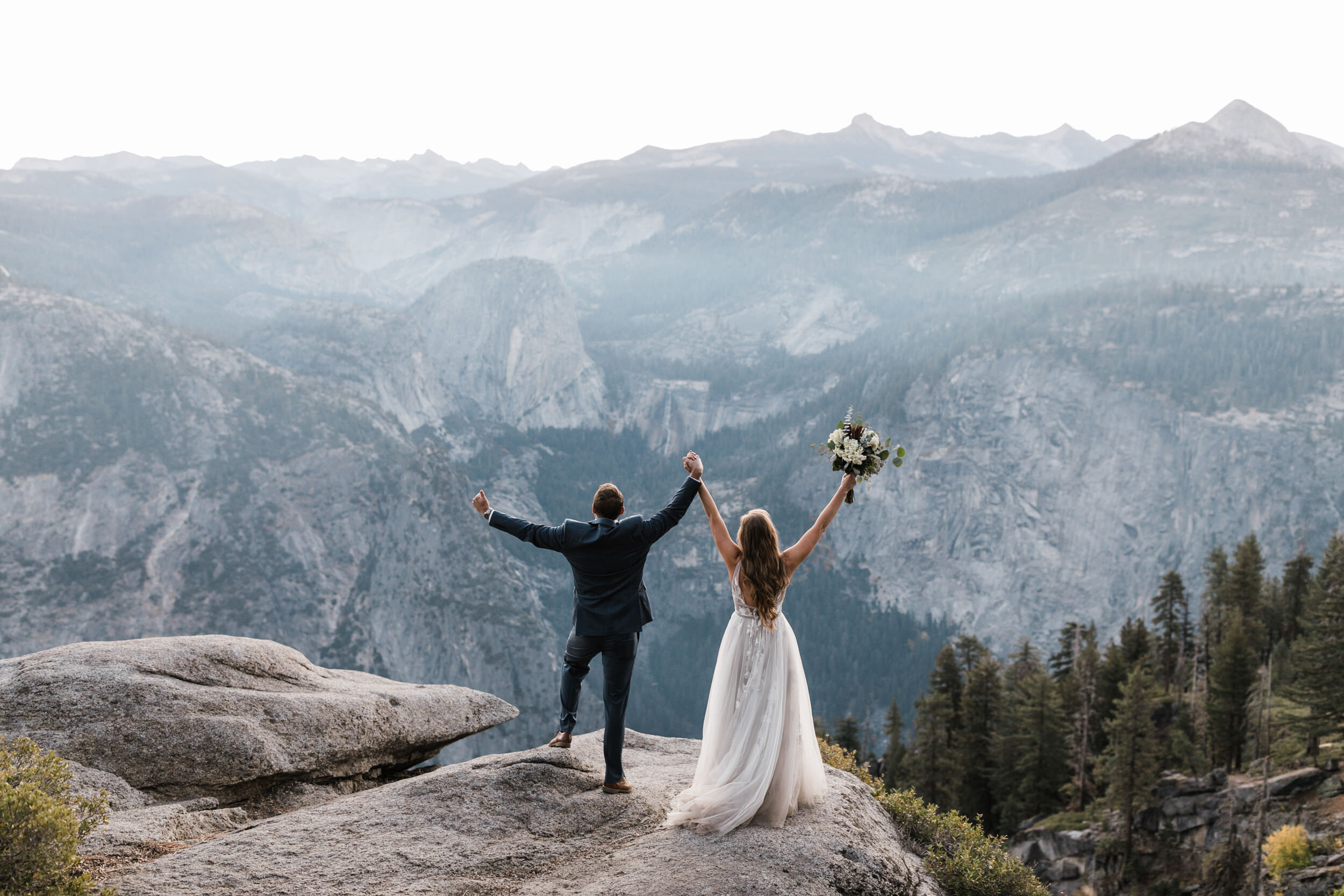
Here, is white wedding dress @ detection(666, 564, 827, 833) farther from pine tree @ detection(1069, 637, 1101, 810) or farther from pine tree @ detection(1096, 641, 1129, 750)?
pine tree @ detection(1096, 641, 1129, 750)

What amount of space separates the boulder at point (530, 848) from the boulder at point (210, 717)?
2525mm

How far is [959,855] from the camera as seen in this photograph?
Answer: 12.6 m

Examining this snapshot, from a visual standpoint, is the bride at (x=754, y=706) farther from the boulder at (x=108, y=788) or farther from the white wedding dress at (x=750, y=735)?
the boulder at (x=108, y=788)

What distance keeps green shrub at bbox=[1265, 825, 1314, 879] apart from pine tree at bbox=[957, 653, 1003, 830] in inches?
992

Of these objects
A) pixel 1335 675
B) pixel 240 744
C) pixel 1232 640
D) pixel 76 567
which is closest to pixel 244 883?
pixel 240 744

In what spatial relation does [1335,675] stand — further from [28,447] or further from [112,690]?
[28,447]

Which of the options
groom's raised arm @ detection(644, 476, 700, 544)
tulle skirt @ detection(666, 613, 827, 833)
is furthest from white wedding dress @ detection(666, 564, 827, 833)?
groom's raised arm @ detection(644, 476, 700, 544)

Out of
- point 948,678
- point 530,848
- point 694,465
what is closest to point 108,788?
point 530,848

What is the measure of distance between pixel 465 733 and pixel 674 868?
8988 millimetres

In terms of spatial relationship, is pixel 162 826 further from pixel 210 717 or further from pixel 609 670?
pixel 609 670

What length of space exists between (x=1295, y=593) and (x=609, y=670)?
84.8m

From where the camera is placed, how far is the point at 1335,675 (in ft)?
152

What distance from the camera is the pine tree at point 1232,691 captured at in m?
56.2

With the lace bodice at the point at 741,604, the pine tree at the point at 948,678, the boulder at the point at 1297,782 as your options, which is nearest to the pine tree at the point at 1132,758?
the boulder at the point at 1297,782
